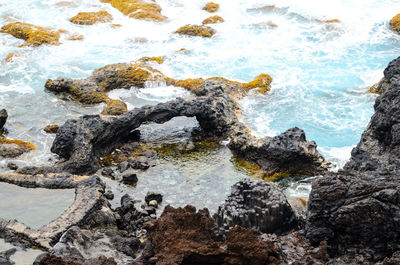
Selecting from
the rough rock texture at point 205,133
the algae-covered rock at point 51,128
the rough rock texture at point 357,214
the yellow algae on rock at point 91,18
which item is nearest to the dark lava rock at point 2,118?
the algae-covered rock at point 51,128

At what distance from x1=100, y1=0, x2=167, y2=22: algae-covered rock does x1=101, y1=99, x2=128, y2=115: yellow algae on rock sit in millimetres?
14959

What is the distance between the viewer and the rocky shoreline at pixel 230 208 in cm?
745

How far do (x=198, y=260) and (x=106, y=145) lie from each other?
9.58 meters

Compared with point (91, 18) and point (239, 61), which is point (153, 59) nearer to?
point (239, 61)

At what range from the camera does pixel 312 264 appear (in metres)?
7.32

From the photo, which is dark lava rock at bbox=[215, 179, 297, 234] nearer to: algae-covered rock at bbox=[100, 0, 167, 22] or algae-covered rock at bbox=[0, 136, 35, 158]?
algae-covered rock at bbox=[0, 136, 35, 158]

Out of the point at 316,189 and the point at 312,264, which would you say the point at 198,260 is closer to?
the point at 312,264

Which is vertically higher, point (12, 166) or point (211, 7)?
point (211, 7)

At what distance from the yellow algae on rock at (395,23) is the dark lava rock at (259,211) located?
23.1 meters

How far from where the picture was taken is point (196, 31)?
29.8 m

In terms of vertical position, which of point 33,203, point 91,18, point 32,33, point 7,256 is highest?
point 7,256

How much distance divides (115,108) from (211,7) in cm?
1928

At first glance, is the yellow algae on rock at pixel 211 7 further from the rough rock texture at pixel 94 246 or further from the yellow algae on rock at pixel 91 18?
the rough rock texture at pixel 94 246

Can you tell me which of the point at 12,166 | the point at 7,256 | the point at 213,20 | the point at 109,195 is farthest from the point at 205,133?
the point at 213,20
